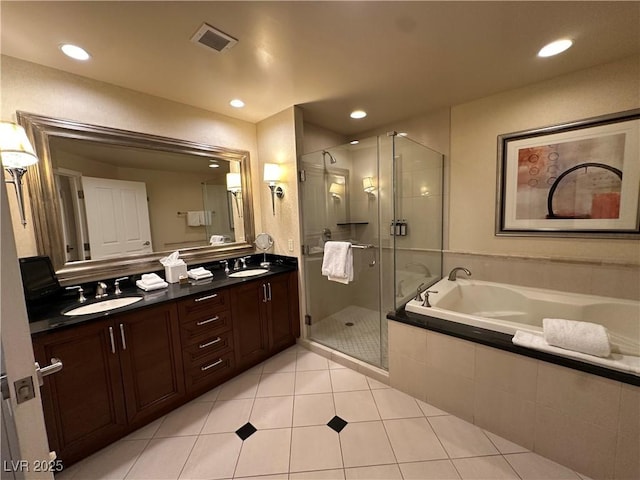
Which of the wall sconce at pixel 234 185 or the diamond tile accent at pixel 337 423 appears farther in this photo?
the wall sconce at pixel 234 185

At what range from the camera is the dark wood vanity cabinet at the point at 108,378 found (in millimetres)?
1360

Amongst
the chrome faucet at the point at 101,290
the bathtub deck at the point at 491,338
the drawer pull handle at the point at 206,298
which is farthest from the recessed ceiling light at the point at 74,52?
the bathtub deck at the point at 491,338

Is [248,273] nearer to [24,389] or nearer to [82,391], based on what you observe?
[82,391]

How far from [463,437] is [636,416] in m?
0.82

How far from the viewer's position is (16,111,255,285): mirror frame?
1655 mm

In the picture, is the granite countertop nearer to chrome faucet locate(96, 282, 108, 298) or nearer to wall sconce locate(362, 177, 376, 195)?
chrome faucet locate(96, 282, 108, 298)

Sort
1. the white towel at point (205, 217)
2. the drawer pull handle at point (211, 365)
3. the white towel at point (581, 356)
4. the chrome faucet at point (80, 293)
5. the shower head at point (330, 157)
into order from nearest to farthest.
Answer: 1. the white towel at point (581, 356)
2. the chrome faucet at point (80, 293)
3. the drawer pull handle at point (211, 365)
4. the white towel at point (205, 217)
5. the shower head at point (330, 157)

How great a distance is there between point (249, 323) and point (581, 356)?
88.2 inches

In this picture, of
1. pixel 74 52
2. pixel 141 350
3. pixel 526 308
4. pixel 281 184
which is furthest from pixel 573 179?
pixel 74 52

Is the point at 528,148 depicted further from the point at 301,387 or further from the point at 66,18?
the point at 66,18

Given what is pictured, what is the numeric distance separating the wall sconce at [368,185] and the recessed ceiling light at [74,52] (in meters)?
2.23

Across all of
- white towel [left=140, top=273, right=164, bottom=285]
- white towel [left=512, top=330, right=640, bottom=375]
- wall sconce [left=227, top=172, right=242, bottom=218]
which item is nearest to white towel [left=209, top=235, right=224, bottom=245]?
wall sconce [left=227, top=172, right=242, bottom=218]

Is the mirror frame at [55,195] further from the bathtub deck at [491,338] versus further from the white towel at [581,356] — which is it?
the white towel at [581,356]

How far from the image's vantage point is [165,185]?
7.51 feet
